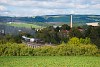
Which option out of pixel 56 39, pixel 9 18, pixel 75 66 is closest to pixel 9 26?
pixel 9 18

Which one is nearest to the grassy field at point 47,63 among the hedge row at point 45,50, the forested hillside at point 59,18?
the hedge row at point 45,50

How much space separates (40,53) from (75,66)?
1568cm

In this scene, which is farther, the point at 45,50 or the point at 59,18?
the point at 59,18

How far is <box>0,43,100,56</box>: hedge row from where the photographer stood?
1296 inches

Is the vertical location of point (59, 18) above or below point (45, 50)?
below

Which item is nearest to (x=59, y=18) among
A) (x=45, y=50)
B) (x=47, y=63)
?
(x=45, y=50)

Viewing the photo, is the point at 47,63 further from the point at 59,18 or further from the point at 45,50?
the point at 59,18

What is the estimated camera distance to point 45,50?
33.8 meters

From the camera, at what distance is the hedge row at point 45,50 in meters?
32.9

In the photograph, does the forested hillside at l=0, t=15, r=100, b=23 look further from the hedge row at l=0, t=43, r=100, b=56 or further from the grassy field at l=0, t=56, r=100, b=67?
the grassy field at l=0, t=56, r=100, b=67

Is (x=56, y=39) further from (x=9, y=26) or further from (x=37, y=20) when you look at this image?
(x=37, y=20)

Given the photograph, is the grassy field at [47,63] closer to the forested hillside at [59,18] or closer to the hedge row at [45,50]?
the hedge row at [45,50]

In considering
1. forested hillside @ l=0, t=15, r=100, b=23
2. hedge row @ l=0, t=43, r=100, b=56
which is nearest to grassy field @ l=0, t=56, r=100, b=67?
hedge row @ l=0, t=43, r=100, b=56

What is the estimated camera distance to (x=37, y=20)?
8544cm
